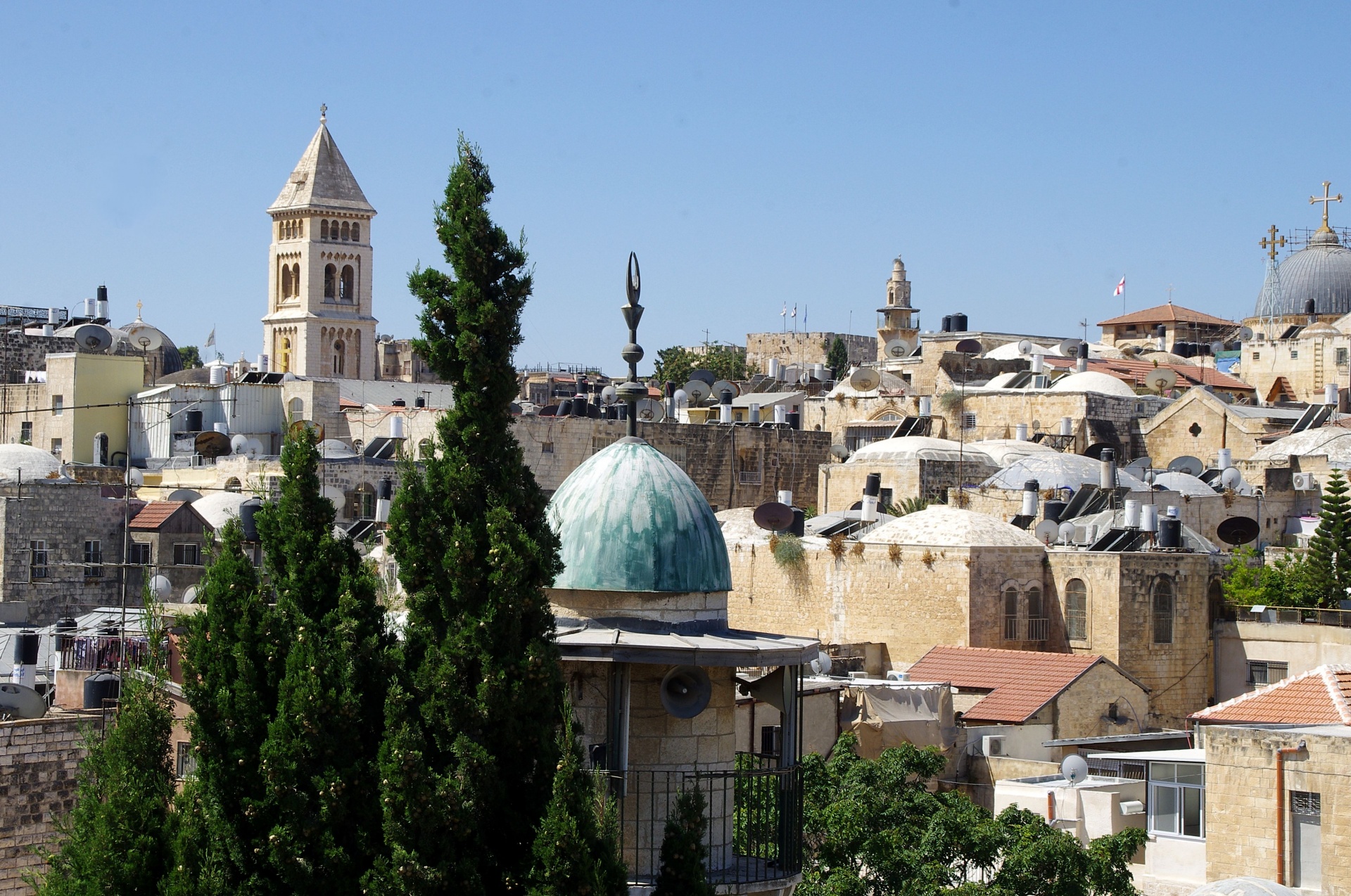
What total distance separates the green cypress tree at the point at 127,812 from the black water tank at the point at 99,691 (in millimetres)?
8254

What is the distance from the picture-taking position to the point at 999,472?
36562mm

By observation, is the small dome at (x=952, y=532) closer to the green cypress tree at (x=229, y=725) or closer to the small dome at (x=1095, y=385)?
the small dome at (x=1095, y=385)

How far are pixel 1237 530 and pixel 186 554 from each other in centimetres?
1757

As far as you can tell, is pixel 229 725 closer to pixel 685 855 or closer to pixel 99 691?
pixel 685 855

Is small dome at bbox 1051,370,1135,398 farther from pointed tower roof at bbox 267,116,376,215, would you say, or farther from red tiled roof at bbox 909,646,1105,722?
pointed tower roof at bbox 267,116,376,215

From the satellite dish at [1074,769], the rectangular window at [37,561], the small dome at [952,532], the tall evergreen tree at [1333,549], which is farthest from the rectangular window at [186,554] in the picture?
the tall evergreen tree at [1333,549]

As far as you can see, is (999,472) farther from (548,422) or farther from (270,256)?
(270,256)

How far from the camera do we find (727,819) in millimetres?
11312

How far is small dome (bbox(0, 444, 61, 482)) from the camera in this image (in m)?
36.8

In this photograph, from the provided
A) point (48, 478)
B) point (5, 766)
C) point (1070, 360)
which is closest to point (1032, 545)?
point (5, 766)

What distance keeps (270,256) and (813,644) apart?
6522cm

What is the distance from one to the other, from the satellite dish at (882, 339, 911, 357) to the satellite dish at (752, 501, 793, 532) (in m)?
32.3

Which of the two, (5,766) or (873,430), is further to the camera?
(873,430)

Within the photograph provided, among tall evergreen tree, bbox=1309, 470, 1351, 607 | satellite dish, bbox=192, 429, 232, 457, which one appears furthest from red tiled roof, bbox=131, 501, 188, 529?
tall evergreen tree, bbox=1309, 470, 1351, 607
